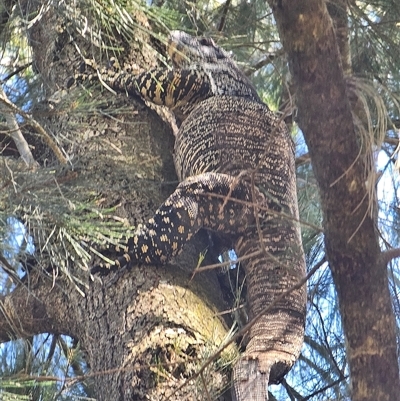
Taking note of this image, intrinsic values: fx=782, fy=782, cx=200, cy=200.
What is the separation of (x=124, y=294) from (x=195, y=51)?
1.65 m

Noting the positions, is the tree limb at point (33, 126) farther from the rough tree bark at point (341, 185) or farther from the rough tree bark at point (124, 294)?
the rough tree bark at point (341, 185)

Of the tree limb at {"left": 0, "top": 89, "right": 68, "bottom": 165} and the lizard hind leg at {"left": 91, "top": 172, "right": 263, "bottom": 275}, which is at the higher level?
the tree limb at {"left": 0, "top": 89, "right": 68, "bottom": 165}

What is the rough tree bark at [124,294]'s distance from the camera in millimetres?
2287

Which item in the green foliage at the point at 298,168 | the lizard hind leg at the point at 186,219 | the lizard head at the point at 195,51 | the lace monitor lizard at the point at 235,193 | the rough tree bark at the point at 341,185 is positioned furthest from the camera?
the lizard head at the point at 195,51

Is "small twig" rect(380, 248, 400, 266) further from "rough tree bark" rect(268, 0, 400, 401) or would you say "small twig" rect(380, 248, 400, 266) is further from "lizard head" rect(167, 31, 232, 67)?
"lizard head" rect(167, 31, 232, 67)

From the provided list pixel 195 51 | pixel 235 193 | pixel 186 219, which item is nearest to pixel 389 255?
pixel 186 219

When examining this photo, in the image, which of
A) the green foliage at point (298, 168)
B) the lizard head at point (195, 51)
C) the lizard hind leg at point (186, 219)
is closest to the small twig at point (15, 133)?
the green foliage at point (298, 168)

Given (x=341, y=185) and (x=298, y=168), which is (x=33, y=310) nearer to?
(x=341, y=185)

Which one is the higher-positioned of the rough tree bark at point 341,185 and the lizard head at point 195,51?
the lizard head at point 195,51

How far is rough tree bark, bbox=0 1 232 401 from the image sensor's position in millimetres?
2287

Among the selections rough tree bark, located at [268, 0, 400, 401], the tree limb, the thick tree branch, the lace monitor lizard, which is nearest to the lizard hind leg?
the lace monitor lizard

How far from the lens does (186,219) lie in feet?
9.27

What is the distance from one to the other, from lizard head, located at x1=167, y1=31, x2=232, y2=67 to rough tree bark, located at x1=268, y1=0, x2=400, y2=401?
1.88 m

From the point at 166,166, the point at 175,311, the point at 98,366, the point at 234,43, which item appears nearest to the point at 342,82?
the point at 175,311
